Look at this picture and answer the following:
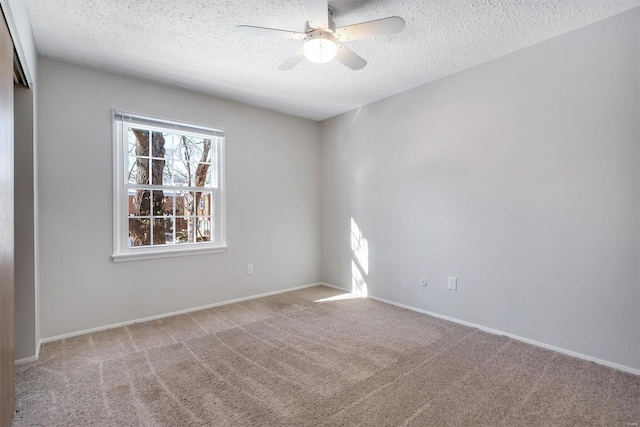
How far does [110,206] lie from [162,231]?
556 mm

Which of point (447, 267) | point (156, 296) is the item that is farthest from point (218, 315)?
point (447, 267)

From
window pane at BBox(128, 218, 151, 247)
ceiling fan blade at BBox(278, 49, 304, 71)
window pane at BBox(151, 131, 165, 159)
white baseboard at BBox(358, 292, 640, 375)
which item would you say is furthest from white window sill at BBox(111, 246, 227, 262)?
white baseboard at BBox(358, 292, 640, 375)

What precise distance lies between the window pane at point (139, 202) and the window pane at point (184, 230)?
13.5 inches

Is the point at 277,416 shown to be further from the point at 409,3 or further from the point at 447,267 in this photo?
the point at 409,3

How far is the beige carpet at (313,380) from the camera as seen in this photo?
5.50ft

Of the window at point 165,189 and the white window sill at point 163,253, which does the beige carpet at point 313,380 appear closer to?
the white window sill at point 163,253

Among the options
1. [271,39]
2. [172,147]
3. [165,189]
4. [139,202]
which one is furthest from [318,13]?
[139,202]

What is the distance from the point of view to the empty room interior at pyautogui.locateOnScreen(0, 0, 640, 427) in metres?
1.86

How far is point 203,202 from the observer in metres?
3.62

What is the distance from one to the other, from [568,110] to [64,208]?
4.26m

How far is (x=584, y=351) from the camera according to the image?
89.9 inches

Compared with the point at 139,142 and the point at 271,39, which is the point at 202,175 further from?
the point at 271,39

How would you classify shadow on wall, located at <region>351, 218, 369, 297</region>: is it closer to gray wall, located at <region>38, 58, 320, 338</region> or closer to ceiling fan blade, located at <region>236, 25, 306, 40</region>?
gray wall, located at <region>38, 58, 320, 338</region>

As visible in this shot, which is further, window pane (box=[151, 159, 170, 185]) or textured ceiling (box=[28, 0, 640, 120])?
window pane (box=[151, 159, 170, 185])
